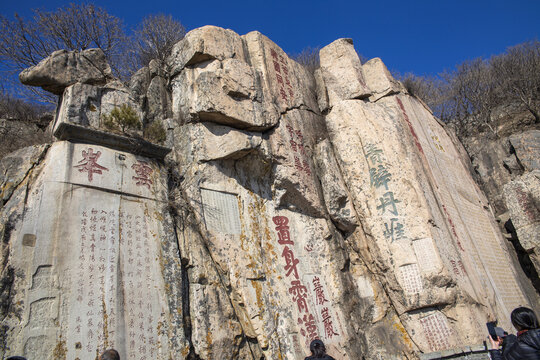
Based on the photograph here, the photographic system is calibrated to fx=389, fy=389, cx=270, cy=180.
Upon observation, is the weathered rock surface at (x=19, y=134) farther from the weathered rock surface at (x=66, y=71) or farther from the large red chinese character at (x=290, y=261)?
the large red chinese character at (x=290, y=261)

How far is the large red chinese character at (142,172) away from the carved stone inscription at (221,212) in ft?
2.94

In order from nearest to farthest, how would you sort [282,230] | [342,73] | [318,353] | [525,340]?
[525,340] → [318,353] → [282,230] → [342,73]

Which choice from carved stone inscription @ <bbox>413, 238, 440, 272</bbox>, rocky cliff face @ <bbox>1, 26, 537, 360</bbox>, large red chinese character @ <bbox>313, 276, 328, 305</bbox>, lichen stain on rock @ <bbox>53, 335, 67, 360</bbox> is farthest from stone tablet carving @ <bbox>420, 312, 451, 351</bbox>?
lichen stain on rock @ <bbox>53, 335, 67, 360</bbox>

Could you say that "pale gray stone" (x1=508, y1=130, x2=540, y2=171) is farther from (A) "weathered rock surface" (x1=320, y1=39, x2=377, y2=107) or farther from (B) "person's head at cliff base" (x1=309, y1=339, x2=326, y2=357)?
(B) "person's head at cliff base" (x1=309, y1=339, x2=326, y2=357)

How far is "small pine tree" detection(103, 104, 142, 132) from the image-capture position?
6004 millimetres

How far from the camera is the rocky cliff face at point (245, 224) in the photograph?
4641mm

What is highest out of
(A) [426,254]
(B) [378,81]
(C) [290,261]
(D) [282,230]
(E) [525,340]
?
(B) [378,81]

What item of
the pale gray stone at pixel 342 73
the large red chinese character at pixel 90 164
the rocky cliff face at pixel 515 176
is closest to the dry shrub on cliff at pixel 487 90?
the rocky cliff face at pixel 515 176

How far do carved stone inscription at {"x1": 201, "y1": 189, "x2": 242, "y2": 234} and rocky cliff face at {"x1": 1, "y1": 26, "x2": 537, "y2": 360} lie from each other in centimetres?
2

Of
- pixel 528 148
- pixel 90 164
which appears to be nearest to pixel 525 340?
pixel 90 164

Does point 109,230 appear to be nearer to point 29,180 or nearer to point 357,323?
point 29,180

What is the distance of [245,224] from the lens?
6.51m

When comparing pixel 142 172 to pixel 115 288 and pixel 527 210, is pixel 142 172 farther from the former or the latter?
pixel 527 210

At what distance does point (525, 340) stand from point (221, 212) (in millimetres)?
4553
